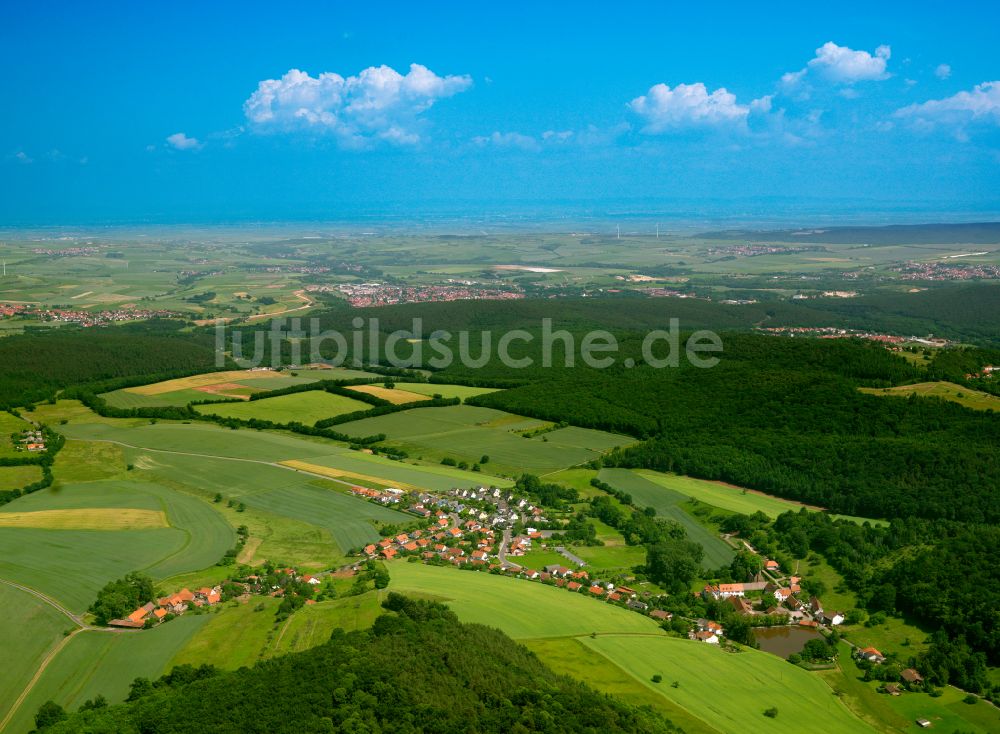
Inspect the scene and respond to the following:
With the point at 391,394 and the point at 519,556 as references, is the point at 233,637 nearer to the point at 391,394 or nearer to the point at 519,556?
the point at 519,556

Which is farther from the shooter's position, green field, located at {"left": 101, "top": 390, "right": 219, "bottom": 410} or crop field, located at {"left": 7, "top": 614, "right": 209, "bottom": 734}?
green field, located at {"left": 101, "top": 390, "right": 219, "bottom": 410}

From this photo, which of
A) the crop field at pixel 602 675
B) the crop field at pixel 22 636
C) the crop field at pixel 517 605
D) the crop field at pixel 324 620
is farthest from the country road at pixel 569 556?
the crop field at pixel 22 636

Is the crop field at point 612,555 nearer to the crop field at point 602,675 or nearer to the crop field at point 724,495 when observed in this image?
the crop field at point 724,495

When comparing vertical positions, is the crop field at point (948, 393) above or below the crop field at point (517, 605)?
above

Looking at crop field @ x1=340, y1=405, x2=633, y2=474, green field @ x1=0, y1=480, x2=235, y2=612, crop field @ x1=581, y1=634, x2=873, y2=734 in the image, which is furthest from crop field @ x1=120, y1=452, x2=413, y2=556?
crop field @ x1=581, y1=634, x2=873, y2=734

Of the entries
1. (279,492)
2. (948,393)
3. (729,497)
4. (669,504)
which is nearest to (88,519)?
(279,492)

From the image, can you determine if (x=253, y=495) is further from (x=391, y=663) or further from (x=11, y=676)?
(x=391, y=663)

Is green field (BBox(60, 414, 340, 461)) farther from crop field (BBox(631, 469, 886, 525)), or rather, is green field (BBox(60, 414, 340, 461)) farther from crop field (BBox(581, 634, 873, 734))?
crop field (BBox(581, 634, 873, 734))
